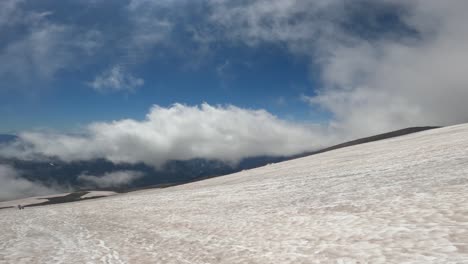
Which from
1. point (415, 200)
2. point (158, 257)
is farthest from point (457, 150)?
point (158, 257)

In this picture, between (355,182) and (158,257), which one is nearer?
(158,257)

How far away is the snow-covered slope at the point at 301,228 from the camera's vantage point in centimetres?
1245

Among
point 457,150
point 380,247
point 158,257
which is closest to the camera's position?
point 380,247

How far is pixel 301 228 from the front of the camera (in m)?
17.0

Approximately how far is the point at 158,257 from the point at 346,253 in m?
8.27

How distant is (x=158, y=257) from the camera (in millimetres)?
15891

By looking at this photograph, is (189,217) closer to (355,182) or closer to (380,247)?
(355,182)

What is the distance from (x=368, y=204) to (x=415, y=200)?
2343mm

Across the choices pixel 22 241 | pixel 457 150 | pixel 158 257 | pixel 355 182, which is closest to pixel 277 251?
pixel 158 257

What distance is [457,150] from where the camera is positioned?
3127 cm

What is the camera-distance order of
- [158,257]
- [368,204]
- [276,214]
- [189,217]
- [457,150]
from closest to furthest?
[158,257] < [368,204] < [276,214] < [189,217] < [457,150]

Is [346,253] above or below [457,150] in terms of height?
below

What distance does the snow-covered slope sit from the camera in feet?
40.8

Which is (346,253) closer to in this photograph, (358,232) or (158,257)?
(358,232)
